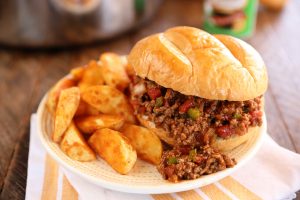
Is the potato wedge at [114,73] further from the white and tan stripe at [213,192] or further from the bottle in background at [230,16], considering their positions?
the bottle in background at [230,16]

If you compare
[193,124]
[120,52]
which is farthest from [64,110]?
[120,52]

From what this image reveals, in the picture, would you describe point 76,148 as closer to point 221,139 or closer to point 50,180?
point 50,180

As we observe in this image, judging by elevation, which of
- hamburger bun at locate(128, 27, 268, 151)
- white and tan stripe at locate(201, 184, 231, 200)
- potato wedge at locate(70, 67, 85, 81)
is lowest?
white and tan stripe at locate(201, 184, 231, 200)

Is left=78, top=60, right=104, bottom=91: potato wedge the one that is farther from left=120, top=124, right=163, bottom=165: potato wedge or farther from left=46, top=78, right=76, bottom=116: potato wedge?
left=120, top=124, right=163, bottom=165: potato wedge

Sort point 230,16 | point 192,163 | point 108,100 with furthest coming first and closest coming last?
point 230,16 < point 108,100 < point 192,163

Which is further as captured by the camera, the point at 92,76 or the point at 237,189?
the point at 92,76

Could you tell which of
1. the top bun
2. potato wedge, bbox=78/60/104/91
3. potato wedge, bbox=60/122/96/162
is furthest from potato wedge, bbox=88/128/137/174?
potato wedge, bbox=78/60/104/91
